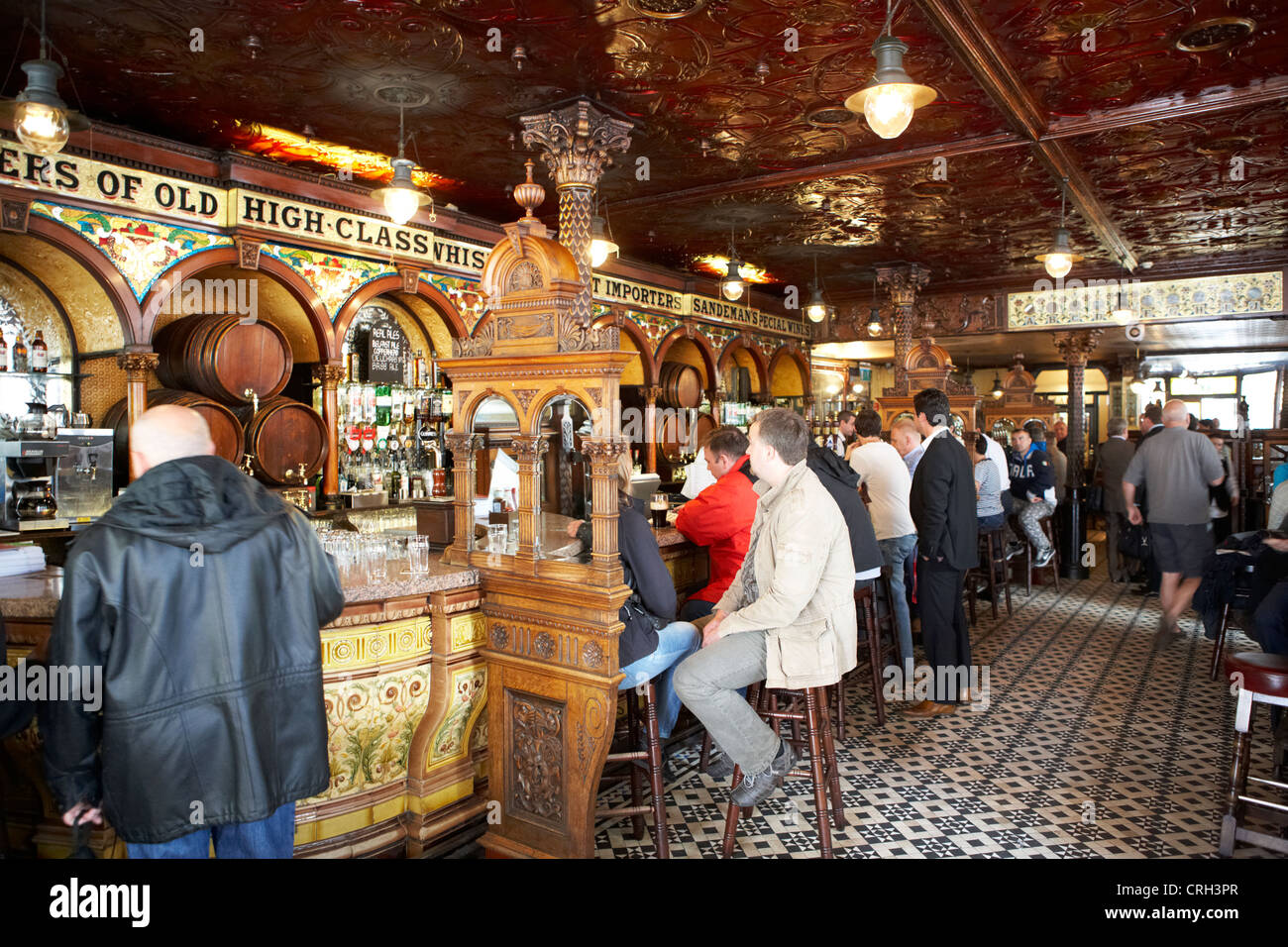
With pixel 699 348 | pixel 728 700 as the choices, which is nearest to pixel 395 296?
pixel 699 348

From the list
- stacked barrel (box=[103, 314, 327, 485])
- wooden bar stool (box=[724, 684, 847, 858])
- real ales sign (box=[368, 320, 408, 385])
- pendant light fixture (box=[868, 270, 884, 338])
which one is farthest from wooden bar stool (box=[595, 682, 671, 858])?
pendant light fixture (box=[868, 270, 884, 338])

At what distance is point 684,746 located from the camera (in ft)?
15.4

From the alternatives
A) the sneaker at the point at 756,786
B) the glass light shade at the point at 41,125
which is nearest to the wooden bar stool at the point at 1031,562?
the sneaker at the point at 756,786

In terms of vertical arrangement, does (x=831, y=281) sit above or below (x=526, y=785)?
above

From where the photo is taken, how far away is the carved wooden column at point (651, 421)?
10877 millimetres

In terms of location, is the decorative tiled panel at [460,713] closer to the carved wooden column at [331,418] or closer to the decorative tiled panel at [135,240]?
the carved wooden column at [331,418]

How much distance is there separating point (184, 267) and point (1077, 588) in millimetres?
9241

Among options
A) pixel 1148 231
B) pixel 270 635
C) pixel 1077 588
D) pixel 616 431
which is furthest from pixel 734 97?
pixel 1077 588

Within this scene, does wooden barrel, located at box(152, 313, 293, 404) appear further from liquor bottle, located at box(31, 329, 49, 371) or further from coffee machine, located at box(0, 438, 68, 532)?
coffee machine, located at box(0, 438, 68, 532)

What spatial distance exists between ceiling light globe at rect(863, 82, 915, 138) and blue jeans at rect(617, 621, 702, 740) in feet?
7.74

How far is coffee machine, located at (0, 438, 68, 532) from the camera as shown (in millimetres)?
5047

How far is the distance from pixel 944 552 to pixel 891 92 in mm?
2571

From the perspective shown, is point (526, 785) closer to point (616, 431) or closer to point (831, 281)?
point (616, 431)

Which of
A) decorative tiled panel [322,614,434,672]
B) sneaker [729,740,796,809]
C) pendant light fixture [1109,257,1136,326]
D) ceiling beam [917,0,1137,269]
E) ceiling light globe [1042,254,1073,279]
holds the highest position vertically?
ceiling beam [917,0,1137,269]
